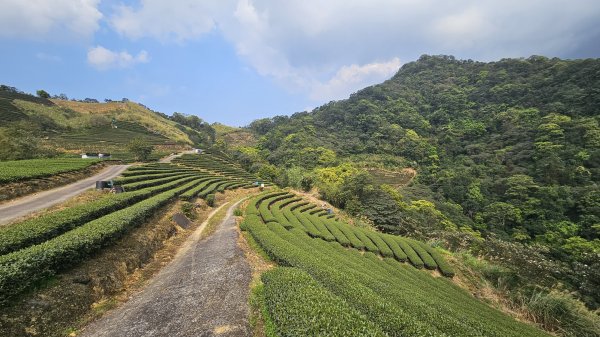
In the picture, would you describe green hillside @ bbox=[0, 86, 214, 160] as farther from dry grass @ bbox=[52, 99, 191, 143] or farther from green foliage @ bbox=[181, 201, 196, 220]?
green foliage @ bbox=[181, 201, 196, 220]

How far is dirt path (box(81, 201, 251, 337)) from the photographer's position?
777cm

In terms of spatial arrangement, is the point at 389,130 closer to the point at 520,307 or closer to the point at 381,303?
the point at 520,307

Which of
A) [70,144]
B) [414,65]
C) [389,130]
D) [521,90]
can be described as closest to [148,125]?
[70,144]

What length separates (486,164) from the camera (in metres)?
69.1

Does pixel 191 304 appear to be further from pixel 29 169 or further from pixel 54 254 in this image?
pixel 29 169

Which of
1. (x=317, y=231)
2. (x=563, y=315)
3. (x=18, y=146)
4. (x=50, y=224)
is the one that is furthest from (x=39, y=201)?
(x=563, y=315)

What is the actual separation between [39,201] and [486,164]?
8386cm

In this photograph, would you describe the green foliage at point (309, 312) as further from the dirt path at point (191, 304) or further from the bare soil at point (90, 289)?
the bare soil at point (90, 289)

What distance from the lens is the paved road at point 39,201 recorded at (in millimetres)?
16850

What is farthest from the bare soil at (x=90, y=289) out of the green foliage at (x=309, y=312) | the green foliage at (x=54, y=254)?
the green foliage at (x=309, y=312)

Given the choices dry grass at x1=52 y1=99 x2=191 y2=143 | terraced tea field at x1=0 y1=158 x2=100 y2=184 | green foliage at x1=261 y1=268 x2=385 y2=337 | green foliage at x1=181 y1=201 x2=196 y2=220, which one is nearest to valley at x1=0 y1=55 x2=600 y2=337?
green foliage at x1=261 y1=268 x2=385 y2=337

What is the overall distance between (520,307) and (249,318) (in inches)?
830

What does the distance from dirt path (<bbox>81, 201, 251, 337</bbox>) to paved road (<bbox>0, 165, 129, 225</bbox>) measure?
1142 cm

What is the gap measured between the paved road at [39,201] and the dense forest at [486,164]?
118ft
